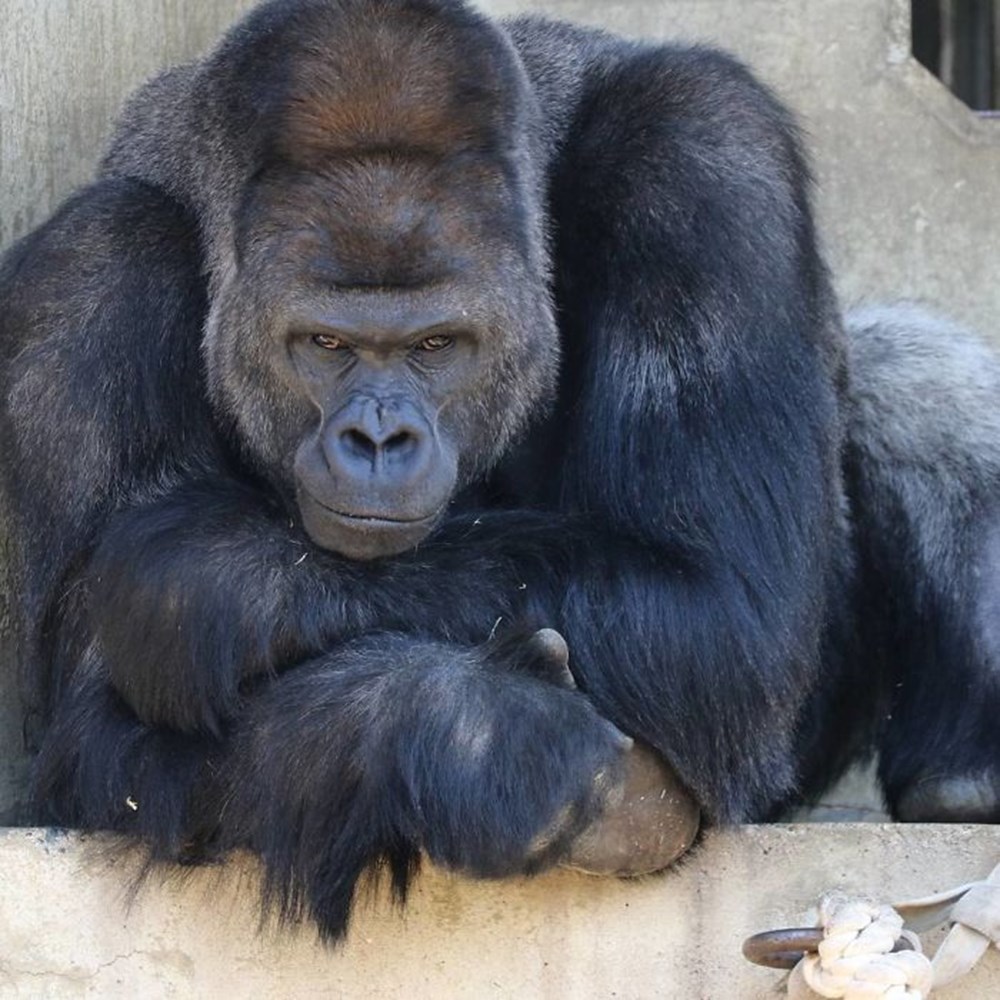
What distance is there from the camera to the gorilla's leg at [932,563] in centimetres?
488

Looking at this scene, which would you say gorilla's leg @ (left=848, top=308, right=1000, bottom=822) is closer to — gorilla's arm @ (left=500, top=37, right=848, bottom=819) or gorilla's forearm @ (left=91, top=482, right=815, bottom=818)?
gorilla's arm @ (left=500, top=37, right=848, bottom=819)

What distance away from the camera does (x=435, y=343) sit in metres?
4.42

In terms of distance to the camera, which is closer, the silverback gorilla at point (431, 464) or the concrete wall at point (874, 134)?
the silverback gorilla at point (431, 464)

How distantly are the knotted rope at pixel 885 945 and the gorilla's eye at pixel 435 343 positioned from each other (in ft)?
4.00

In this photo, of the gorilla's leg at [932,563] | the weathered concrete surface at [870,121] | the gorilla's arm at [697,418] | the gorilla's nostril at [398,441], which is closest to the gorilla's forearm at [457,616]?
the gorilla's arm at [697,418]

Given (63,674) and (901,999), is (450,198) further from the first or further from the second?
(901,999)

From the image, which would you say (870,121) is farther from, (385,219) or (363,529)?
(363,529)

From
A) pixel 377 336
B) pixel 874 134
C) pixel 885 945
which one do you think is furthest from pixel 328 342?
pixel 874 134

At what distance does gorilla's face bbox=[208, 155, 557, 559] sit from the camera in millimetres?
4219

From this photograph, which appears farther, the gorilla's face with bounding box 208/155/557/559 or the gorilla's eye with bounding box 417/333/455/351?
the gorilla's eye with bounding box 417/333/455/351

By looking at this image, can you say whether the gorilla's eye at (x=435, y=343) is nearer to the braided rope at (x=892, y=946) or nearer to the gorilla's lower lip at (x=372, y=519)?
the gorilla's lower lip at (x=372, y=519)

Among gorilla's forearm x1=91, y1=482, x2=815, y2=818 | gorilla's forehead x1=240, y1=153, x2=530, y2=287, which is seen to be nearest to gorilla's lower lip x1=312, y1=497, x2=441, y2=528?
gorilla's forearm x1=91, y1=482, x2=815, y2=818

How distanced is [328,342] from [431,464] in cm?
34

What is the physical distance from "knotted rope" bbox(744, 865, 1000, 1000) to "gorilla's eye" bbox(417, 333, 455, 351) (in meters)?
1.22
